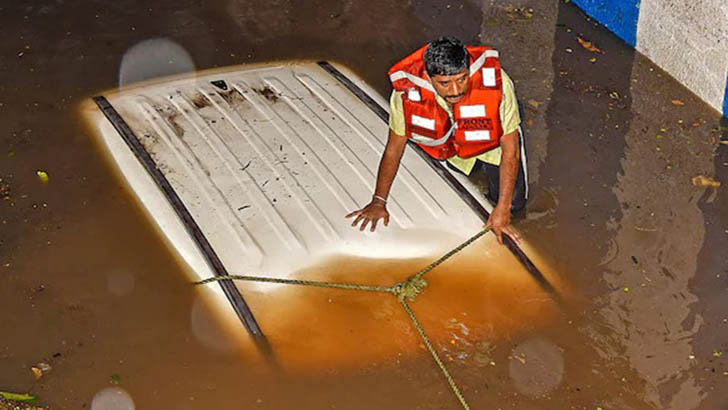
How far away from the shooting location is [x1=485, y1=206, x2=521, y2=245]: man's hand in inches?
137

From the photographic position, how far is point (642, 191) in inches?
161

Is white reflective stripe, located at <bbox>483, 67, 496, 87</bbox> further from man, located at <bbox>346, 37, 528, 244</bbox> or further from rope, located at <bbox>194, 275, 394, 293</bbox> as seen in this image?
rope, located at <bbox>194, 275, 394, 293</bbox>

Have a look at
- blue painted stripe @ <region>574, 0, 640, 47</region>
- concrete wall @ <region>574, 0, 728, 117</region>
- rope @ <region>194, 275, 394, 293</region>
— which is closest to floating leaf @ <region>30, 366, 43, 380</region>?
rope @ <region>194, 275, 394, 293</region>

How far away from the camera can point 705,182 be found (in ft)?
13.6

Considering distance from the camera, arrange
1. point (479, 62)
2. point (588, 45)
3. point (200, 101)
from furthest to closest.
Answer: point (588, 45)
point (200, 101)
point (479, 62)

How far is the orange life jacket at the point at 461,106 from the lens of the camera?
10.5 ft

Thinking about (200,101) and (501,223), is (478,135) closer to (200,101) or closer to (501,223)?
(501,223)

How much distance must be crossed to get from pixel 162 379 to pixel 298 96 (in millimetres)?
1829

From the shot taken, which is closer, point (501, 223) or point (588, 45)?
point (501, 223)

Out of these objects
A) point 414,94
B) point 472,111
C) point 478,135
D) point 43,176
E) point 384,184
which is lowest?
point 384,184

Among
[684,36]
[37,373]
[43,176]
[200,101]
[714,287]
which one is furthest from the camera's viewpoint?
[684,36]

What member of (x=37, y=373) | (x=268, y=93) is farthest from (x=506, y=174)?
(x=37, y=373)

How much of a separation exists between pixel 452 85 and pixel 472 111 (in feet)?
0.72

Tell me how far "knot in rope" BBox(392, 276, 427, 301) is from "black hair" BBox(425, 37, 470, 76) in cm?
87
